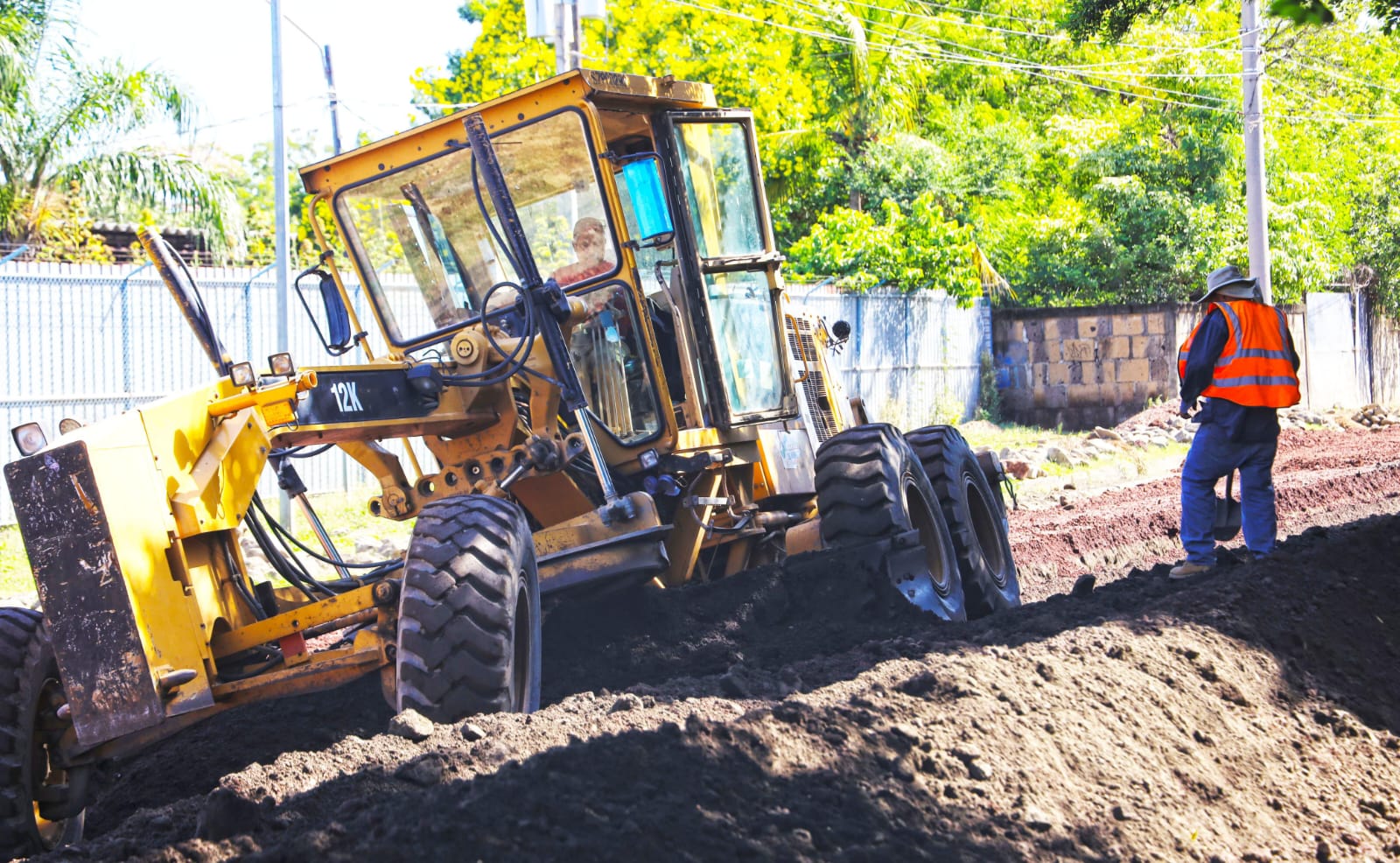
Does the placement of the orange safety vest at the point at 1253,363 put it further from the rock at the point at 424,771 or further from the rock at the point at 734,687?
the rock at the point at 424,771

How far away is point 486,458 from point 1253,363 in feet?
15.3

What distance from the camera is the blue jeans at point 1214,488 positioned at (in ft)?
28.1

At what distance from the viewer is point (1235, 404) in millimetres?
8500

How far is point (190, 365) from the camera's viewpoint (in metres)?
15.4

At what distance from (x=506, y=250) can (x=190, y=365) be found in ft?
32.8

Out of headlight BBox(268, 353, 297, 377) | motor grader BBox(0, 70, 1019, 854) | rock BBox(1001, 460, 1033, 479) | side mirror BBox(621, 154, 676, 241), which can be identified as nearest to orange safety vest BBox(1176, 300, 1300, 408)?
motor grader BBox(0, 70, 1019, 854)

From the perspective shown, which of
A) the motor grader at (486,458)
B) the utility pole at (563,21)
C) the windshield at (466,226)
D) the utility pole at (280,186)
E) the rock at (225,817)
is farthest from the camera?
the utility pole at (563,21)

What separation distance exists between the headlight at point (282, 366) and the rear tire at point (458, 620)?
2.65 feet

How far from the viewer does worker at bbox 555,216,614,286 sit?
7.09 meters

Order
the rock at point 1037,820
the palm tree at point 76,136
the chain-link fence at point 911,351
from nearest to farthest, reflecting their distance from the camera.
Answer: the rock at point 1037,820 < the palm tree at point 76,136 < the chain-link fence at point 911,351

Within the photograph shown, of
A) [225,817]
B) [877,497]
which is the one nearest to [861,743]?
[225,817]

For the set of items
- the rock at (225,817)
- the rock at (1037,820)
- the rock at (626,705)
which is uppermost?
the rock at (225,817)

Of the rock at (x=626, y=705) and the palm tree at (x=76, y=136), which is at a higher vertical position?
the palm tree at (x=76, y=136)

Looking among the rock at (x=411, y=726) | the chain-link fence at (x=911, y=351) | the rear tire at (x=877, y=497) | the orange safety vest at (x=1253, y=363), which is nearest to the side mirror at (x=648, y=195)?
the rear tire at (x=877, y=497)
